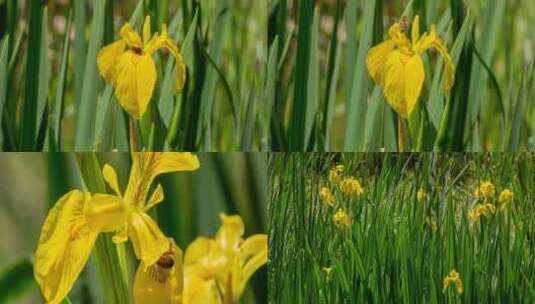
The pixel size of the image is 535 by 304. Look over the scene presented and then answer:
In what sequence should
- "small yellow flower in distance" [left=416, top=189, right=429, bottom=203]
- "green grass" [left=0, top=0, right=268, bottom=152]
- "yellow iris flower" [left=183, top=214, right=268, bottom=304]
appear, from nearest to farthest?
1. "green grass" [left=0, top=0, right=268, bottom=152]
2. "yellow iris flower" [left=183, top=214, right=268, bottom=304]
3. "small yellow flower in distance" [left=416, top=189, right=429, bottom=203]

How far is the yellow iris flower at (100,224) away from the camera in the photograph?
9.30 ft

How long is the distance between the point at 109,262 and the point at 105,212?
0.42ft

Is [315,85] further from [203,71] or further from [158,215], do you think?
[158,215]

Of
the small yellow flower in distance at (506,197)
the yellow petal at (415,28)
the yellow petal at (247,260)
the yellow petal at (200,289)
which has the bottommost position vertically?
the yellow petal at (200,289)

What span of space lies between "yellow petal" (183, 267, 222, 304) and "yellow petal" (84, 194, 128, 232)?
22 cm

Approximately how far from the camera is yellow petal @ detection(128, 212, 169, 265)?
2857 mm

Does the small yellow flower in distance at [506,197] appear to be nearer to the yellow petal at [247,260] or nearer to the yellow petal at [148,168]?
the yellow petal at [247,260]

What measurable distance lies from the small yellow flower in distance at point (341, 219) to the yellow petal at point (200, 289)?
0.36m

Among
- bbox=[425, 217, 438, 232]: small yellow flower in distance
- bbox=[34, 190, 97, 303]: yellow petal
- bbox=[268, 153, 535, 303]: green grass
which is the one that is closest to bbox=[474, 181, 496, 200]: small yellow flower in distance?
bbox=[268, 153, 535, 303]: green grass

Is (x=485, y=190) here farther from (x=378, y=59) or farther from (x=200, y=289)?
(x=200, y=289)

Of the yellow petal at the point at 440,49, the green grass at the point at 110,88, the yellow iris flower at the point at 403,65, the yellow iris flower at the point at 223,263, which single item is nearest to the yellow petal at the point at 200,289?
the yellow iris flower at the point at 223,263

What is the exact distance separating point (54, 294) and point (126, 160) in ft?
1.25

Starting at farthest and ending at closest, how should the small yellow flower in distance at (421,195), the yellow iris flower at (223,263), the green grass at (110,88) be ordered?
the small yellow flower in distance at (421,195), the yellow iris flower at (223,263), the green grass at (110,88)

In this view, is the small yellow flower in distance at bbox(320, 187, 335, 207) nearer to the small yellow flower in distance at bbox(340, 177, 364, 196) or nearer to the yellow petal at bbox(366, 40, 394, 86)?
the small yellow flower in distance at bbox(340, 177, 364, 196)
